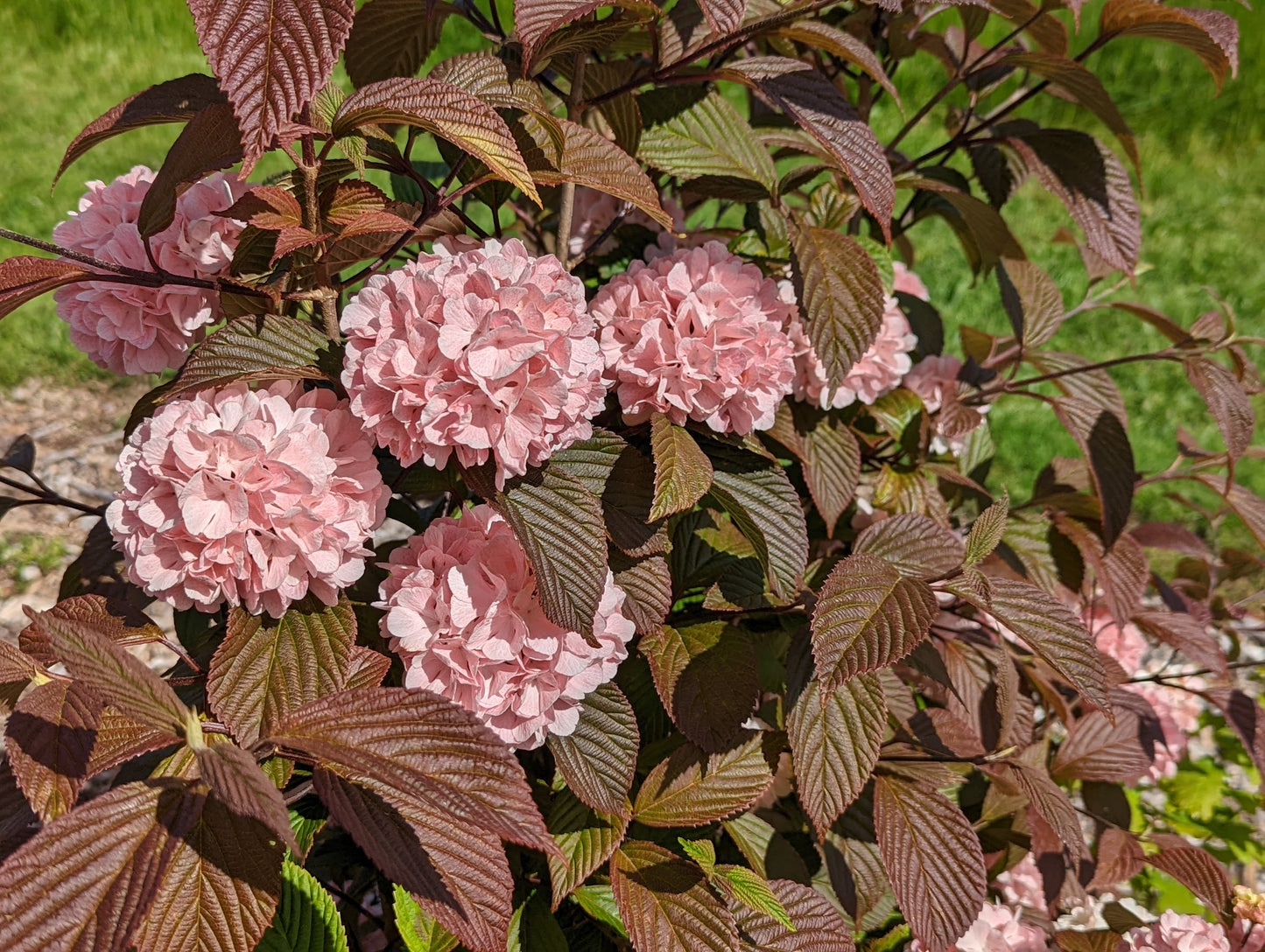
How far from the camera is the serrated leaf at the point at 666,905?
105 cm

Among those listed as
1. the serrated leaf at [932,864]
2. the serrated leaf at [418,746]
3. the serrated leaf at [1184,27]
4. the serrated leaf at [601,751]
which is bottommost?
the serrated leaf at [932,864]

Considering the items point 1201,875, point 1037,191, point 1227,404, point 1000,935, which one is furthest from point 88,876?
point 1037,191

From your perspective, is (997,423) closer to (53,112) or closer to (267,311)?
(267,311)

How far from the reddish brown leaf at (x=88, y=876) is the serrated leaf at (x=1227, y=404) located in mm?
1343

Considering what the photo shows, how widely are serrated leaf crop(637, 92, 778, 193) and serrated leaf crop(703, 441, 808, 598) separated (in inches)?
12.1

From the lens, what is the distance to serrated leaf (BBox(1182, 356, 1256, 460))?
4.83 feet

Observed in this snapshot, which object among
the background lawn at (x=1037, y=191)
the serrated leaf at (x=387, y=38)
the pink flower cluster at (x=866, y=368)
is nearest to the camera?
the serrated leaf at (x=387, y=38)

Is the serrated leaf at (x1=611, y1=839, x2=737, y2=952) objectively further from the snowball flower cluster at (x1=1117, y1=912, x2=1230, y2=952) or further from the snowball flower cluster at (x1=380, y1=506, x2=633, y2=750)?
the snowball flower cluster at (x1=1117, y1=912, x2=1230, y2=952)

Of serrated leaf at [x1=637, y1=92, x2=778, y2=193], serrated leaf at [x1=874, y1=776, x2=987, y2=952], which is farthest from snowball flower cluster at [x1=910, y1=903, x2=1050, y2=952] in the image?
serrated leaf at [x1=637, y1=92, x2=778, y2=193]

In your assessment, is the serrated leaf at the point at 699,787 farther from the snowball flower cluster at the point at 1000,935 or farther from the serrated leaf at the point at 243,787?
the serrated leaf at the point at 243,787

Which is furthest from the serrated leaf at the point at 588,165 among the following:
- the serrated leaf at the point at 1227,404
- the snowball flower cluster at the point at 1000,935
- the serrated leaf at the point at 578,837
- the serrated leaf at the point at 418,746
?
the snowball flower cluster at the point at 1000,935

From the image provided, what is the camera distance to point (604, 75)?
1.33 metres

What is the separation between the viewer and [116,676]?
69cm

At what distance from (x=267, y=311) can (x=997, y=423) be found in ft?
10.8
